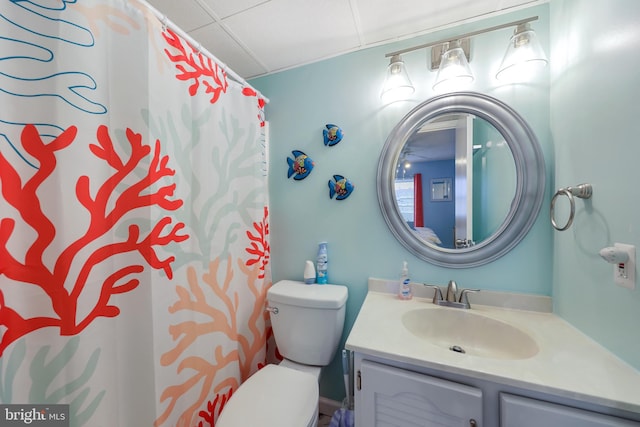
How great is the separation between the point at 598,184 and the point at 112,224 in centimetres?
162

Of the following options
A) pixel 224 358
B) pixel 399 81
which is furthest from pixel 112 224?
pixel 399 81

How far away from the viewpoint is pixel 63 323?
0.65 metres

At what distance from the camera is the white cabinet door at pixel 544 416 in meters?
0.57

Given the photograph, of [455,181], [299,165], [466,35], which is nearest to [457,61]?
[466,35]

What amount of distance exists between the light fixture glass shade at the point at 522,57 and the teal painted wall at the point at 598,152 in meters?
0.08

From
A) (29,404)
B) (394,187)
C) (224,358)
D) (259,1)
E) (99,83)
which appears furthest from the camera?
(394,187)

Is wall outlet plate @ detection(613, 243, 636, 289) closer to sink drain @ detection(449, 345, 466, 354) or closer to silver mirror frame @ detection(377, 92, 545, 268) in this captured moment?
silver mirror frame @ detection(377, 92, 545, 268)

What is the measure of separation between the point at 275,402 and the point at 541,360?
98 centimetres

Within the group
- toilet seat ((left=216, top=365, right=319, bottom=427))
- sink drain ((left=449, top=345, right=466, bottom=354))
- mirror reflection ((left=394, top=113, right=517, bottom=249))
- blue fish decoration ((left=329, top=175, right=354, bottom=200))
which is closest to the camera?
toilet seat ((left=216, top=365, right=319, bottom=427))

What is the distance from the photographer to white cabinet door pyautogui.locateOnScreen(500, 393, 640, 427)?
57cm

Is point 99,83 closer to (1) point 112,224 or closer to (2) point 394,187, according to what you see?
(1) point 112,224

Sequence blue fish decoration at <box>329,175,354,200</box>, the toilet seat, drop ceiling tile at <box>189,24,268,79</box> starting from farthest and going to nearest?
1. blue fish decoration at <box>329,175,354,200</box>
2. drop ceiling tile at <box>189,24,268,79</box>
3. the toilet seat

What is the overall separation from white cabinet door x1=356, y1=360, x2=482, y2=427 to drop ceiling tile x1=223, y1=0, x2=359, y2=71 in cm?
150

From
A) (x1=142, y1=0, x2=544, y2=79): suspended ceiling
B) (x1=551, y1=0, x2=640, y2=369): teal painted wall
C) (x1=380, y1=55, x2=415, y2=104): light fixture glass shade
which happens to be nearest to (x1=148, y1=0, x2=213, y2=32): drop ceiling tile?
(x1=142, y1=0, x2=544, y2=79): suspended ceiling
